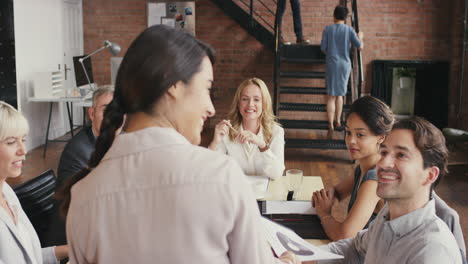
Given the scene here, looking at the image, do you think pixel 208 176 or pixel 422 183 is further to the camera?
pixel 422 183

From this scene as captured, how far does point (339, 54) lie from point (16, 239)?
6.01 metres

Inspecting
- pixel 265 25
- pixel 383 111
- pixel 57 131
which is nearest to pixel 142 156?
pixel 383 111

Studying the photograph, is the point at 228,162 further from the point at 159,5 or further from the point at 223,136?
the point at 159,5

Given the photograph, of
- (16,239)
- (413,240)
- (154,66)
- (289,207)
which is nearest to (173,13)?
(289,207)

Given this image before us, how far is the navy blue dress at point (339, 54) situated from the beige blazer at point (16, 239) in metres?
5.69

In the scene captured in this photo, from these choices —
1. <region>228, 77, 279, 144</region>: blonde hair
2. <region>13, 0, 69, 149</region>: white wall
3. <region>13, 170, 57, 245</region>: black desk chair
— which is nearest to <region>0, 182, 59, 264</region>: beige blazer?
<region>13, 170, 57, 245</region>: black desk chair

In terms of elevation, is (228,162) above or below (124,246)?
above

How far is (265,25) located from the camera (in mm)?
9211

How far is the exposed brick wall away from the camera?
8.89 metres

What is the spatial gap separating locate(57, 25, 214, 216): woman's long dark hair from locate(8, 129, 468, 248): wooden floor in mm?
3989

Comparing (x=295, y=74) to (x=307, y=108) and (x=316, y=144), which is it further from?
(x=316, y=144)

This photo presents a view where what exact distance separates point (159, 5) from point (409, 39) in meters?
4.25

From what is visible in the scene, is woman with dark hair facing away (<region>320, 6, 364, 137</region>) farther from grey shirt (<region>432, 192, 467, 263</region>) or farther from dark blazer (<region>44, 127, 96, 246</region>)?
grey shirt (<region>432, 192, 467, 263</region>)

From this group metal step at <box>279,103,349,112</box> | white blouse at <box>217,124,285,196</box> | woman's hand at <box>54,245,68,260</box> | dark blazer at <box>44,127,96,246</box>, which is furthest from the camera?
metal step at <box>279,103,349,112</box>
